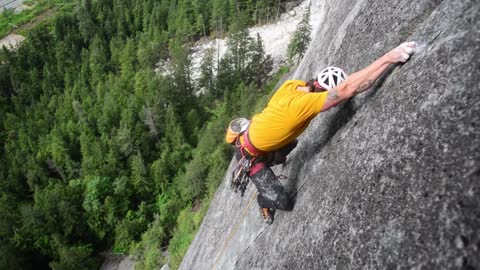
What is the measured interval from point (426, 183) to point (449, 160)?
32 centimetres

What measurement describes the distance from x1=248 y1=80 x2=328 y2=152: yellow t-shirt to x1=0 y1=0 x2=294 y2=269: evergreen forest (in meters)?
17.3

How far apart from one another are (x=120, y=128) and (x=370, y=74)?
43209 mm

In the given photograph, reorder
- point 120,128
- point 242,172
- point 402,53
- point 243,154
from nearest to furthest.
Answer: point 402,53
point 243,154
point 242,172
point 120,128

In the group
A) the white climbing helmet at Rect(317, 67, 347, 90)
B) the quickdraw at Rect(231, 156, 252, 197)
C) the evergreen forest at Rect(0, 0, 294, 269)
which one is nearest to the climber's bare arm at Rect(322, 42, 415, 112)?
the white climbing helmet at Rect(317, 67, 347, 90)

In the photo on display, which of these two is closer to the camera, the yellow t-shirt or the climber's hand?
the climber's hand

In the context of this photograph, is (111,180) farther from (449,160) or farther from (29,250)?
(449,160)

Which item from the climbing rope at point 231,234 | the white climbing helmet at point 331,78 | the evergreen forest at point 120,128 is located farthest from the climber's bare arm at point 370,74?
the evergreen forest at point 120,128

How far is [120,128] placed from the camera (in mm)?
44750

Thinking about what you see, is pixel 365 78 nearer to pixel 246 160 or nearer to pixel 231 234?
pixel 246 160

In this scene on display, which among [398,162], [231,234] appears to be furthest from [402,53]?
[231,234]

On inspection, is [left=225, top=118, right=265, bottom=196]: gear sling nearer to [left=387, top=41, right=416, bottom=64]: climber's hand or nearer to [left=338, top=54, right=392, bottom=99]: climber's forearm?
[left=338, top=54, right=392, bottom=99]: climber's forearm

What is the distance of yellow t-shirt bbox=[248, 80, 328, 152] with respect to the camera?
523 cm

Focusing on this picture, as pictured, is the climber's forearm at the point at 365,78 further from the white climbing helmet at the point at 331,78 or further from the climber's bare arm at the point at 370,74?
the white climbing helmet at the point at 331,78

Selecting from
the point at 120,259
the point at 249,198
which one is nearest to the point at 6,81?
the point at 120,259
